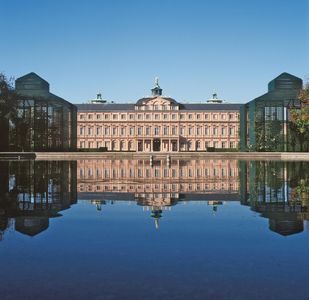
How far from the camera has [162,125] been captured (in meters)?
119

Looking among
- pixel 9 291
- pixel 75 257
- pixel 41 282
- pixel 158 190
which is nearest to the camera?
pixel 9 291

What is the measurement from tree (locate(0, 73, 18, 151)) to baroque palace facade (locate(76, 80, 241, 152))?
70.0m

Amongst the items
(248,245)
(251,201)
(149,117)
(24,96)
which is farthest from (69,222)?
(149,117)

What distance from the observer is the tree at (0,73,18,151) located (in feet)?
156

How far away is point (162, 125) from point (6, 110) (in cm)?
7311

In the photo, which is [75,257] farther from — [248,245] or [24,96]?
[24,96]

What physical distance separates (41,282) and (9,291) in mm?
396

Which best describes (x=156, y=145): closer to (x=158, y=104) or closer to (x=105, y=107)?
(x=158, y=104)

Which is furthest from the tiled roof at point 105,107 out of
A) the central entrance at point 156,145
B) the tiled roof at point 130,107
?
the central entrance at point 156,145

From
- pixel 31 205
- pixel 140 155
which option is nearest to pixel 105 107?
pixel 140 155

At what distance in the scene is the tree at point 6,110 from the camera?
4754 cm

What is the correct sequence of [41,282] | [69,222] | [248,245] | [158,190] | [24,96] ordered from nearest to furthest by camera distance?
[41,282] < [248,245] < [69,222] < [158,190] < [24,96]

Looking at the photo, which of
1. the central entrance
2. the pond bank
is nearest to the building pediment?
the central entrance

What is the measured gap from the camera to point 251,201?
12266mm
